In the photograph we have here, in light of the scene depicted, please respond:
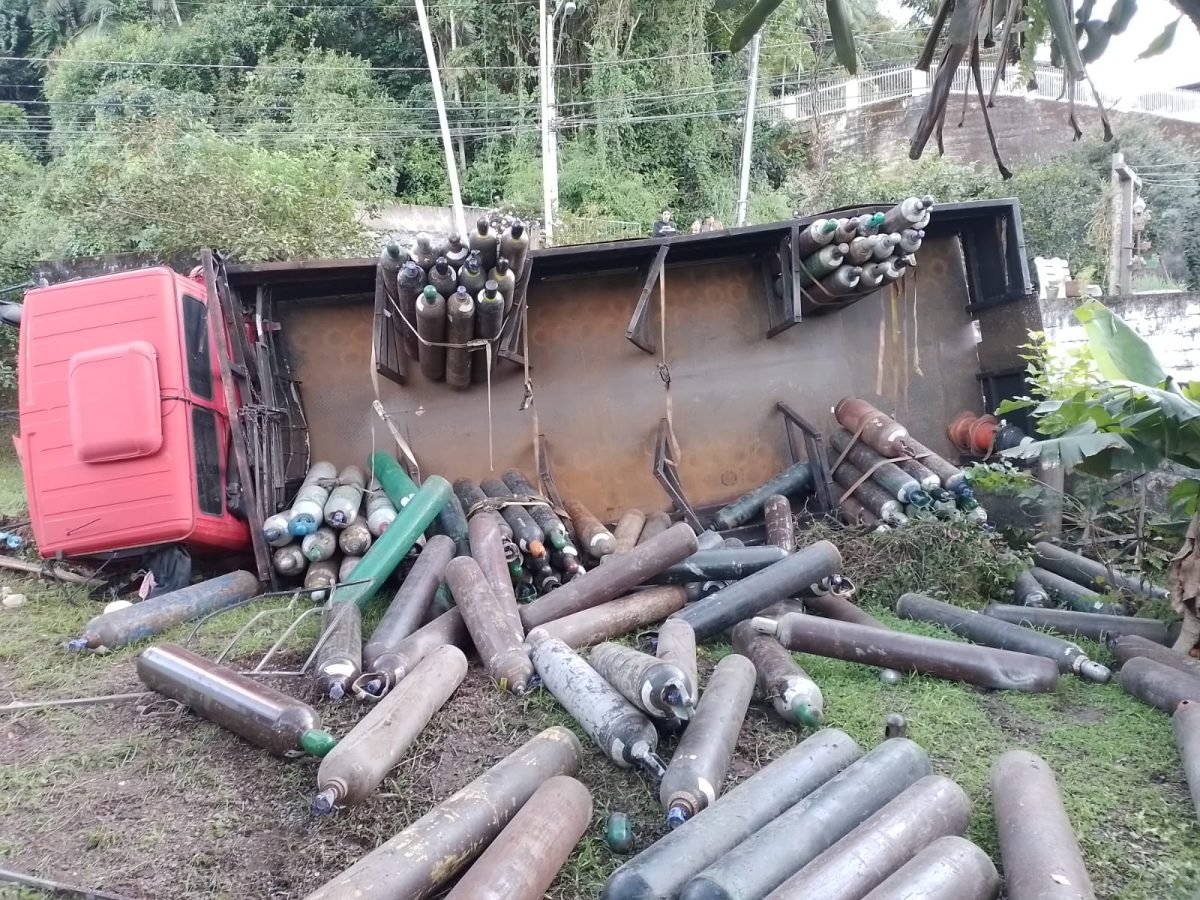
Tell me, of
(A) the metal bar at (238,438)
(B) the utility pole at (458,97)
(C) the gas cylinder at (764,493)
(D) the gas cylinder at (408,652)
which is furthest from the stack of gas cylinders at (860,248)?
(B) the utility pole at (458,97)

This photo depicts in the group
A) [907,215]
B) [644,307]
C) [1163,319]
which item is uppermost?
[907,215]

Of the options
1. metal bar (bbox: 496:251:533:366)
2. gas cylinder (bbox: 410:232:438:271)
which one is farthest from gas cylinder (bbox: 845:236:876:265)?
gas cylinder (bbox: 410:232:438:271)

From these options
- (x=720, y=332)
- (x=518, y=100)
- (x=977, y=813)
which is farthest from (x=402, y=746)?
(x=518, y=100)

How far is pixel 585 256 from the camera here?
5727 mm

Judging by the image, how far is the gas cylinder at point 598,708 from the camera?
2.76 metres

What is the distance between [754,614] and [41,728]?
318 cm

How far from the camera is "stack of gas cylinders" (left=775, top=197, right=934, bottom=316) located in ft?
17.7

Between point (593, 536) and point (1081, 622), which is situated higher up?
point (593, 536)

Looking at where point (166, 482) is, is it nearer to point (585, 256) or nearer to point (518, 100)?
point (585, 256)

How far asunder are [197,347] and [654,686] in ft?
12.7

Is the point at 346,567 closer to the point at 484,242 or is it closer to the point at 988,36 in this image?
the point at 484,242

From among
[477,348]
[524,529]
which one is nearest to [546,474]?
[477,348]

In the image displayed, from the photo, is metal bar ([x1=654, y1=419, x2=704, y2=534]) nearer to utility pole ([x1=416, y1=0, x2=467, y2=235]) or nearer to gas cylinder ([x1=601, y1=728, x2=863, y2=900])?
gas cylinder ([x1=601, y1=728, x2=863, y2=900])

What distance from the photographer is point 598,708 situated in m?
2.96
